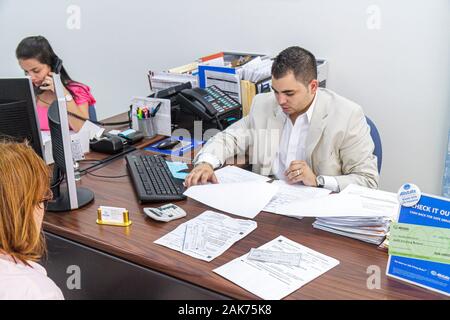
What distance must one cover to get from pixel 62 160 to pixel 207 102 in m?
0.88

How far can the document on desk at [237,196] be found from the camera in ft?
4.85

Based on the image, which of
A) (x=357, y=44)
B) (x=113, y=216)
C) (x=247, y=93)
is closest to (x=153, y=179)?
(x=113, y=216)

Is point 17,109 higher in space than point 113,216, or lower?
higher

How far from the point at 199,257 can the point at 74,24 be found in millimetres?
Result: 2779

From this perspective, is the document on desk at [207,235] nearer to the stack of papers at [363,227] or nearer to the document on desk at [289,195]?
Answer: the document on desk at [289,195]

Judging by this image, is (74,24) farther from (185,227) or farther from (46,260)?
(185,227)

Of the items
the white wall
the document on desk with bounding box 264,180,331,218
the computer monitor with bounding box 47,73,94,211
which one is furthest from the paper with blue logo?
the white wall

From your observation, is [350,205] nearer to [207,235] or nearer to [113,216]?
[207,235]

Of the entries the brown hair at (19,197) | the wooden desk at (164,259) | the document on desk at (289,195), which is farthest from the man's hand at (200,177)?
the brown hair at (19,197)

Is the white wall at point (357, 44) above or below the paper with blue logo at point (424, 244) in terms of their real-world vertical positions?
above

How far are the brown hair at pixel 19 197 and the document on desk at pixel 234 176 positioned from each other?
0.78m

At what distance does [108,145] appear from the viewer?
1997 millimetres

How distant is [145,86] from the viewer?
11.0ft

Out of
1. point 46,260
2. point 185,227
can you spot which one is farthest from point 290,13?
point 46,260
